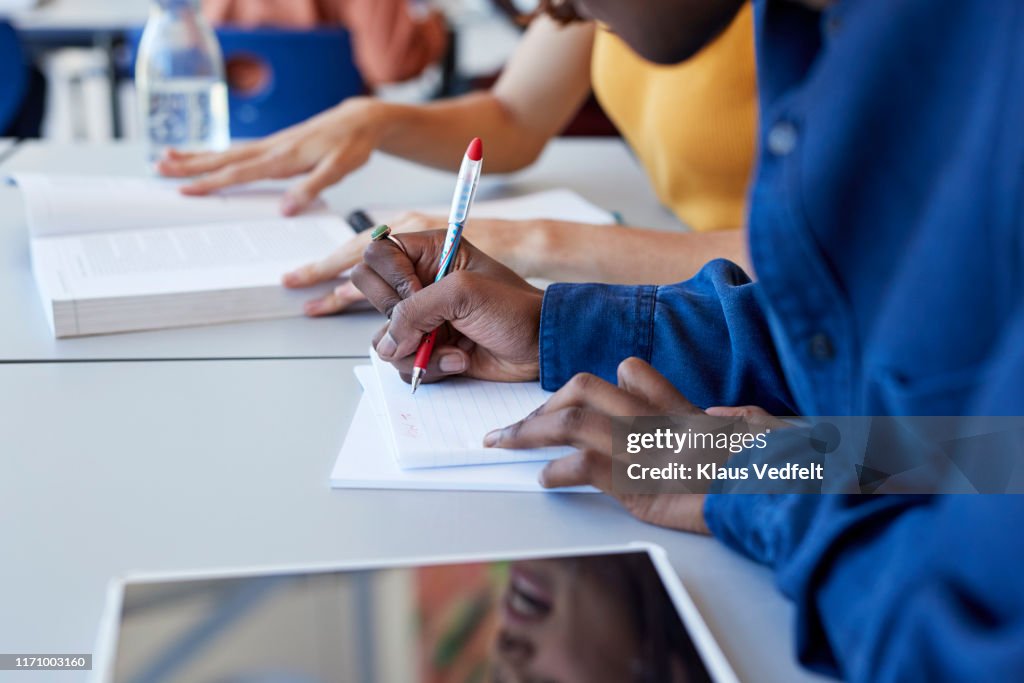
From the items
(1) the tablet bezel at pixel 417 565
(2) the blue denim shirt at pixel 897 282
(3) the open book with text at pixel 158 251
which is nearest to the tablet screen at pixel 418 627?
(1) the tablet bezel at pixel 417 565

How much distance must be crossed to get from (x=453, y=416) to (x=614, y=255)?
1.36 ft

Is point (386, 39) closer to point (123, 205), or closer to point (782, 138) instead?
point (123, 205)

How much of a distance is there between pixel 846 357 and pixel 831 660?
18 centimetres

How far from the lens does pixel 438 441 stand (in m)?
0.81

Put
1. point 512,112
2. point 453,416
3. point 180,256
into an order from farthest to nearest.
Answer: point 512,112, point 180,256, point 453,416

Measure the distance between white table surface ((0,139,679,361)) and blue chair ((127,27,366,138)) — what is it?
643mm

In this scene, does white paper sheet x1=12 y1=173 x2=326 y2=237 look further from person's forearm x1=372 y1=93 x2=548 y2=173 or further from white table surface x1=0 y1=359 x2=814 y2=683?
white table surface x1=0 y1=359 x2=814 y2=683

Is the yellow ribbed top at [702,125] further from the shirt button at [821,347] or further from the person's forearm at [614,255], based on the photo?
the shirt button at [821,347]

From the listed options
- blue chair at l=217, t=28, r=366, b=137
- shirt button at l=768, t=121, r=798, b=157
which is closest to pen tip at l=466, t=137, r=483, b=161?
shirt button at l=768, t=121, r=798, b=157

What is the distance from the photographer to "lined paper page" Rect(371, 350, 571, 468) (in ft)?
2.61

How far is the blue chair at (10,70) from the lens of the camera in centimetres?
301

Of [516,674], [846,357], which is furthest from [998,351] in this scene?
[516,674]

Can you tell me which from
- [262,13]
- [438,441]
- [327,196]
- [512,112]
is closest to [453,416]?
[438,441]

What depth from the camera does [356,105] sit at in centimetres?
153
